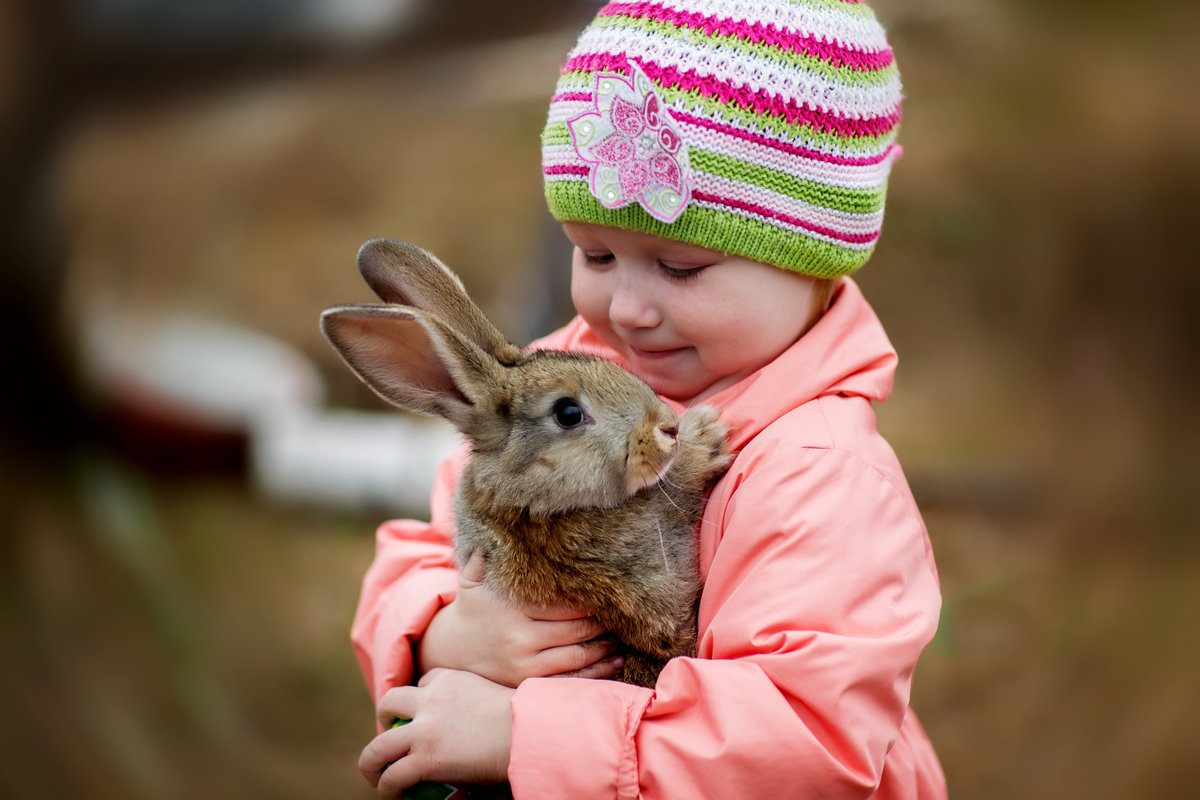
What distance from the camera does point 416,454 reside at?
9.00 feet

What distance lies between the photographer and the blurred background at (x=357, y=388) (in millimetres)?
2312

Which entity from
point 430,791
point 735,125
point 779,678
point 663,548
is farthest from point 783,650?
point 735,125

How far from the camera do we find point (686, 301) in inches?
41.4

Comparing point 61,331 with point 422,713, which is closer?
point 422,713

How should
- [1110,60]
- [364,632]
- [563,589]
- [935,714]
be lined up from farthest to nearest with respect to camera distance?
[1110,60] → [935,714] → [364,632] → [563,589]

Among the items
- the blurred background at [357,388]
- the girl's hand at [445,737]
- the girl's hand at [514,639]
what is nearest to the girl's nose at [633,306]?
the girl's hand at [514,639]

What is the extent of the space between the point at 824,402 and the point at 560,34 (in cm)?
215

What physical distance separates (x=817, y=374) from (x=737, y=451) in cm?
12

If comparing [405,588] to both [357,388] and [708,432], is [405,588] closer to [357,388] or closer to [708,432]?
[708,432]

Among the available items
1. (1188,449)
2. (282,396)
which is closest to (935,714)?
(1188,449)

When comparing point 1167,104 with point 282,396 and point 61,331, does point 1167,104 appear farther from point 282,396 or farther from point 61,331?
point 61,331

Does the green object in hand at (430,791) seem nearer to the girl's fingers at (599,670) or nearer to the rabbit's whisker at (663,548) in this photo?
the girl's fingers at (599,670)

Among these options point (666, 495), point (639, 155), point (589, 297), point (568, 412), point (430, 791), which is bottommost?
point (430, 791)

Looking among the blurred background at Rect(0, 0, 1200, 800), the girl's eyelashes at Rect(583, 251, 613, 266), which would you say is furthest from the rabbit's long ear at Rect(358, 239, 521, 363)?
the blurred background at Rect(0, 0, 1200, 800)
